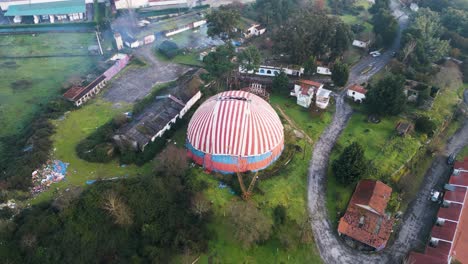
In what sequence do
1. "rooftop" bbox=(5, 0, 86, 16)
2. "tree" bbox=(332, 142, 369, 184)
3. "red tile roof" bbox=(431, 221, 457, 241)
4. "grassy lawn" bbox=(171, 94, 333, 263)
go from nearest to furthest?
1. "grassy lawn" bbox=(171, 94, 333, 263)
2. "red tile roof" bbox=(431, 221, 457, 241)
3. "tree" bbox=(332, 142, 369, 184)
4. "rooftop" bbox=(5, 0, 86, 16)

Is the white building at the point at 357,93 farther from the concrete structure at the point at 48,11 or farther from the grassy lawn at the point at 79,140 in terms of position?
the concrete structure at the point at 48,11


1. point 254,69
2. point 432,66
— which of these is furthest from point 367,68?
point 254,69

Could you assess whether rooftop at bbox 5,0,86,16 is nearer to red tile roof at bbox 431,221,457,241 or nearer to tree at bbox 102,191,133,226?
tree at bbox 102,191,133,226

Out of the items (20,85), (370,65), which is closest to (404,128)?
(370,65)

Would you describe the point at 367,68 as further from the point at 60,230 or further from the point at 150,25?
the point at 60,230

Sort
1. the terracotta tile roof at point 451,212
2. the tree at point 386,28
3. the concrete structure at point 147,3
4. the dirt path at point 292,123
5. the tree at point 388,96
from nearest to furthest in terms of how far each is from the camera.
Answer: the terracotta tile roof at point 451,212
the dirt path at point 292,123
the tree at point 388,96
the tree at point 386,28
the concrete structure at point 147,3

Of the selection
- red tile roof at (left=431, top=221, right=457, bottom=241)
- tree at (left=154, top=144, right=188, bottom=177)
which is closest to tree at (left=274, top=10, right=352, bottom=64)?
tree at (left=154, top=144, right=188, bottom=177)

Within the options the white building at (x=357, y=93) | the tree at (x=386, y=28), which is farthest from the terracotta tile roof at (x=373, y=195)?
the tree at (x=386, y=28)
